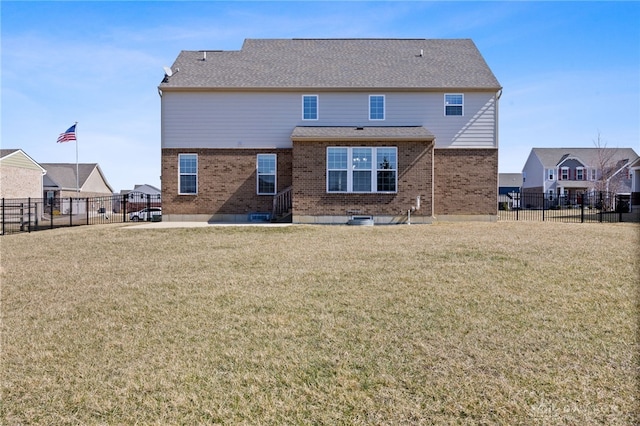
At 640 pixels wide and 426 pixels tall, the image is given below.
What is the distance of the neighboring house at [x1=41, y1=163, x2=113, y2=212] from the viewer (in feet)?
155

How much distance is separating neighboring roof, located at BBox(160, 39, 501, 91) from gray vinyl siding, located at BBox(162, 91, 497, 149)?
50 cm

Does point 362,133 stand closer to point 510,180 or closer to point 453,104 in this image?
point 453,104

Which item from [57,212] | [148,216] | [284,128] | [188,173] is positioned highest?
[284,128]

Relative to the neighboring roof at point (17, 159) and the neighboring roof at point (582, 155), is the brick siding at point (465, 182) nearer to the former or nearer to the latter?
the neighboring roof at point (17, 159)

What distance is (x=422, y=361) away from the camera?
14.1ft

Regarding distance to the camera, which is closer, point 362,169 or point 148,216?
point 362,169

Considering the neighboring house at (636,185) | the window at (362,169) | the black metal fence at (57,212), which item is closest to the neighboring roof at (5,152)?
the black metal fence at (57,212)

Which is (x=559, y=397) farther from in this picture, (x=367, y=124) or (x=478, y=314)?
(x=367, y=124)

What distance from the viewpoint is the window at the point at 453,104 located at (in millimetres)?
19641

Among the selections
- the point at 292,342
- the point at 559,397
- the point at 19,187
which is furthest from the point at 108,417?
the point at 19,187

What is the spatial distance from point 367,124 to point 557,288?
14165 millimetres

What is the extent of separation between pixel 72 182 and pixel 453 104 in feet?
159

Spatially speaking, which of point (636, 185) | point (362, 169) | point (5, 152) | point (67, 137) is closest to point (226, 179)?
point (362, 169)

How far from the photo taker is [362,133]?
18.2 m
